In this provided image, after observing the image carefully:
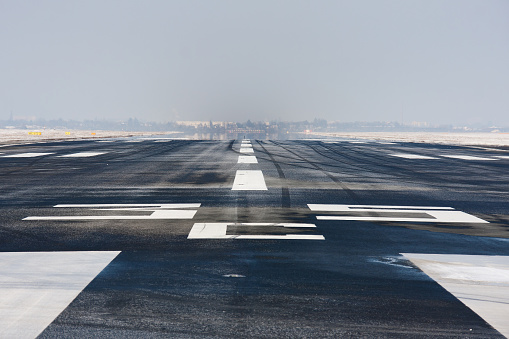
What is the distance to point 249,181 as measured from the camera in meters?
15.0

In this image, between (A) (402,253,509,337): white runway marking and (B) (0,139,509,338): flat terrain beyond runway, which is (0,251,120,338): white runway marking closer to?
(B) (0,139,509,338): flat terrain beyond runway

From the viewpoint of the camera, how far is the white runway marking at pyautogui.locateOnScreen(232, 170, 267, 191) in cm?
1338

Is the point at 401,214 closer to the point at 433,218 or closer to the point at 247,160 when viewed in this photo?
the point at 433,218

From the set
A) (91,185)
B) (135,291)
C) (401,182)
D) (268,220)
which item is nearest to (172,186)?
(91,185)

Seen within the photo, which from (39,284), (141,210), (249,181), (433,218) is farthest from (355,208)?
(39,284)

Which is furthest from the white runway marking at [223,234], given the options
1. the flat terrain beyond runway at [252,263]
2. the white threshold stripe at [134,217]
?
the white threshold stripe at [134,217]

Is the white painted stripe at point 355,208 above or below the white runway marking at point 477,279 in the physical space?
below

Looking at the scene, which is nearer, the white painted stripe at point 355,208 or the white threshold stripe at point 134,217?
the white threshold stripe at point 134,217

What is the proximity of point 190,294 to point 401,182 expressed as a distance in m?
11.7

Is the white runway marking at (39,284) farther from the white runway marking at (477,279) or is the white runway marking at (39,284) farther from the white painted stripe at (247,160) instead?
the white painted stripe at (247,160)

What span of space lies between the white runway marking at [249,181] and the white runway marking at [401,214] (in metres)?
3.12

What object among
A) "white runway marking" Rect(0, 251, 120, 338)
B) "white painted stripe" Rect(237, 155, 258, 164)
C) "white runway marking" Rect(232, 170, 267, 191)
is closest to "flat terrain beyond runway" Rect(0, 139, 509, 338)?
"white runway marking" Rect(0, 251, 120, 338)

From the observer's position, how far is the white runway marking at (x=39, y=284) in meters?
4.19

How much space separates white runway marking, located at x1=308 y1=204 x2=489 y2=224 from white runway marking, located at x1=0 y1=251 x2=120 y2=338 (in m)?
4.60
